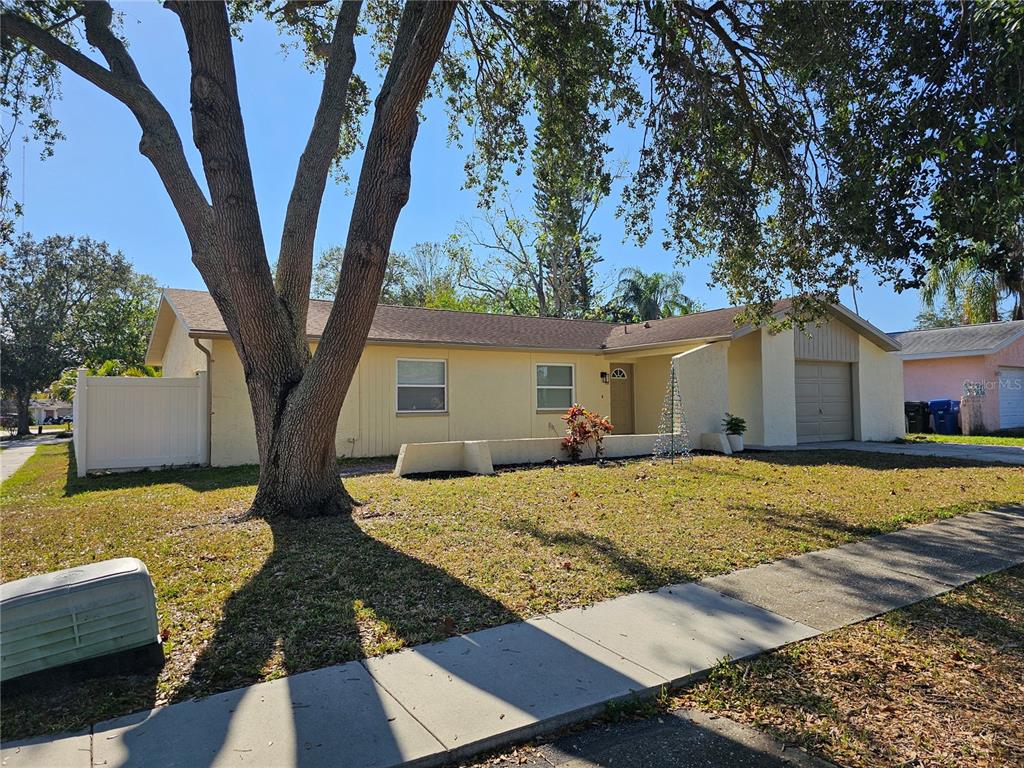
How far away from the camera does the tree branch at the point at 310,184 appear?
7715 millimetres

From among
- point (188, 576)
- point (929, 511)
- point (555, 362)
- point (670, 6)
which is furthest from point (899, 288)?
point (555, 362)

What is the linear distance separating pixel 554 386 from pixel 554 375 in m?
0.32

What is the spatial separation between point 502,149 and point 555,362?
731 centimetres

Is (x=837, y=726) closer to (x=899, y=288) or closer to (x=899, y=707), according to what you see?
(x=899, y=707)

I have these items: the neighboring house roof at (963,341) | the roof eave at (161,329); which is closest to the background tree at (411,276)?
the roof eave at (161,329)

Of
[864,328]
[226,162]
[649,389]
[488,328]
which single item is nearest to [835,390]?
[864,328]

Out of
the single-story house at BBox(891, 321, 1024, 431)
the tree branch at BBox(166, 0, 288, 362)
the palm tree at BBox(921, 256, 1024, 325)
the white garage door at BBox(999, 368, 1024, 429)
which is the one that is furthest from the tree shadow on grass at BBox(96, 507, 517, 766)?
the palm tree at BBox(921, 256, 1024, 325)

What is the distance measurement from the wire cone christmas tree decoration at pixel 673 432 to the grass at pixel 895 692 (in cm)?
891

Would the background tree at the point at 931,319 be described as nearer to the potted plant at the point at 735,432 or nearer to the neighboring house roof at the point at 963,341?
the neighboring house roof at the point at 963,341

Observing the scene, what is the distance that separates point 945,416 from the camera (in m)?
22.0

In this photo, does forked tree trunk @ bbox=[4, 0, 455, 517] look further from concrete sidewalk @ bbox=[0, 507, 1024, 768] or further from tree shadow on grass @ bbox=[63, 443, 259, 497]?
concrete sidewalk @ bbox=[0, 507, 1024, 768]

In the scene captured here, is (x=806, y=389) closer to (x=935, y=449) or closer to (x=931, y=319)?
(x=935, y=449)

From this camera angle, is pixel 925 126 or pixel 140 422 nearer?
pixel 925 126

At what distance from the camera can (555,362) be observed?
1712 centimetres
